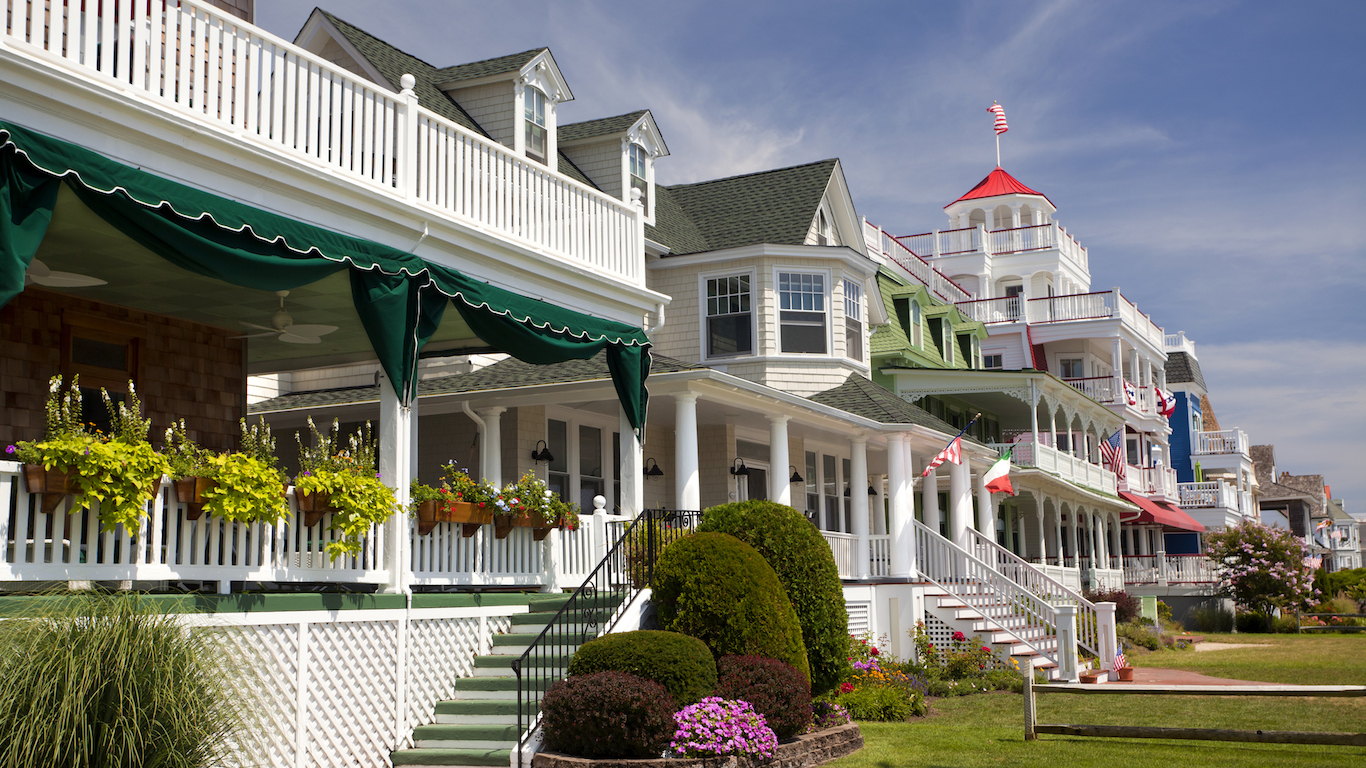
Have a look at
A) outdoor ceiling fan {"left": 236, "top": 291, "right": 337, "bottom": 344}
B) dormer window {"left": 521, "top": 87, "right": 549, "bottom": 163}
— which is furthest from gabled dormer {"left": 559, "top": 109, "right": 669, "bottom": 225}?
outdoor ceiling fan {"left": 236, "top": 291, "right": 337, "bottom": 344}

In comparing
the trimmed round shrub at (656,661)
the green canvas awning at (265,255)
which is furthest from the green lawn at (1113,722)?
the green canvas awning at (265,255)

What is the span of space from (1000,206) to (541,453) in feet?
126

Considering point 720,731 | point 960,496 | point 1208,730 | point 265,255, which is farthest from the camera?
point 960,496

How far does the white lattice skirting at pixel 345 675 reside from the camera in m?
9.08

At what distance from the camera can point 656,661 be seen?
1030 centimetres

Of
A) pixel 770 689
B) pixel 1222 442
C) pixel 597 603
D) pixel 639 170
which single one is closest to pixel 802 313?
pixel 639 170

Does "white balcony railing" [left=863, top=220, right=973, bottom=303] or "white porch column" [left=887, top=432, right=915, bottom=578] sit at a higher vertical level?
"white balcony railing" [left=863, top=220, right=973, bottom=303]

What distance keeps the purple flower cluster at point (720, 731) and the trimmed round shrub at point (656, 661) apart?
0.17 m

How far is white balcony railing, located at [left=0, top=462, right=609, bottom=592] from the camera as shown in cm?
782

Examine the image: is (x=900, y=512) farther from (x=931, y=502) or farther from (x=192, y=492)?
(x=192, y=492)

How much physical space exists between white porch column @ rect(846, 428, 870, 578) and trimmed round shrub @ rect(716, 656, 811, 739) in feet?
30.2

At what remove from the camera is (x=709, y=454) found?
2159cm

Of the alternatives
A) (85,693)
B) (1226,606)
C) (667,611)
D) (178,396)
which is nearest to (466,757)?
(667,611)

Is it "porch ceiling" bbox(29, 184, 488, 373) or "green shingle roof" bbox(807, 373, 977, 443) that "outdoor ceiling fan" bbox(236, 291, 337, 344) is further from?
"green shingle roof" bbox(807, 373, 977, 443)
